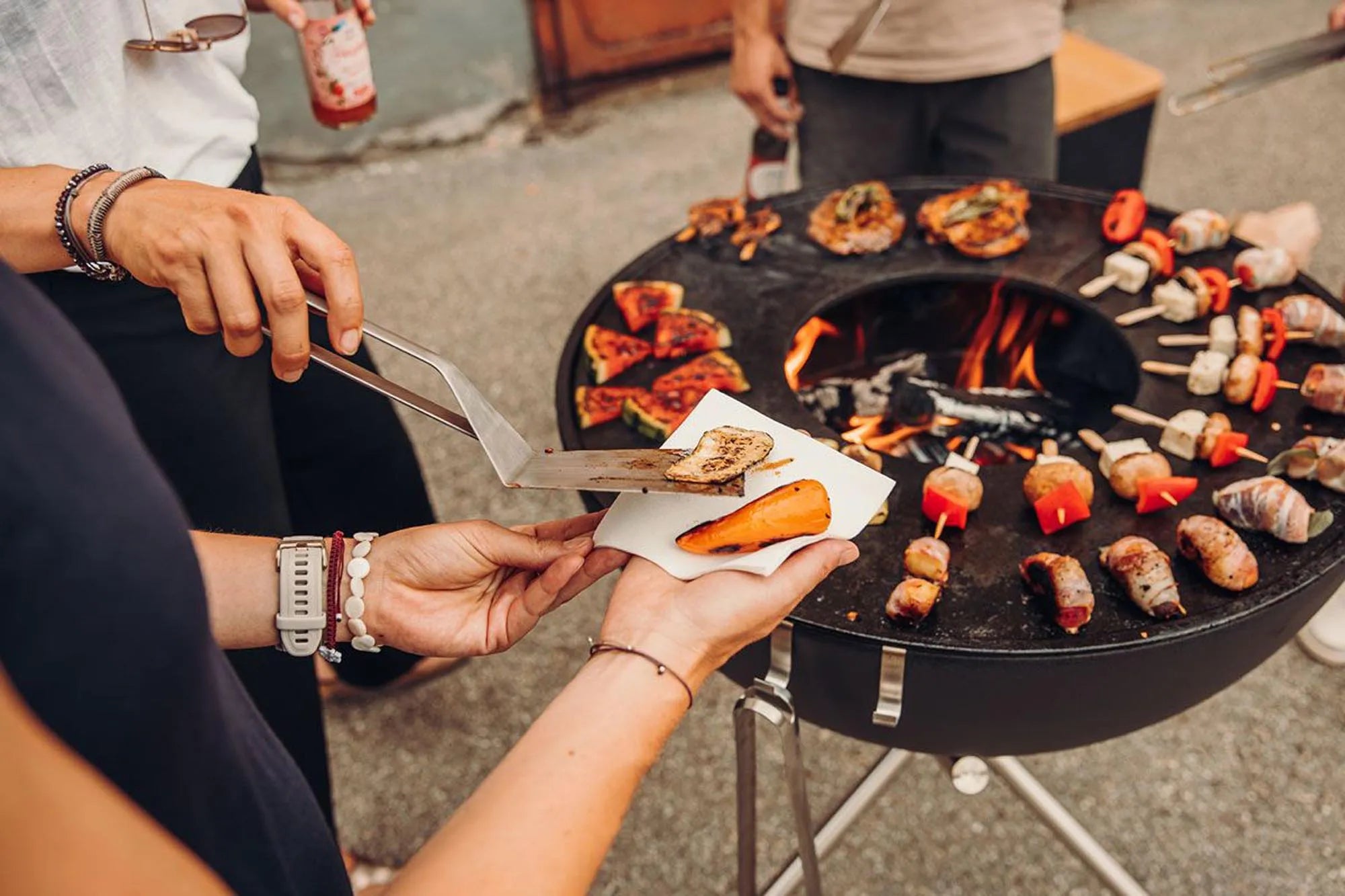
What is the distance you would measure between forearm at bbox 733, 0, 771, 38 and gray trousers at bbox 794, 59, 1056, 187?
0.14 meters

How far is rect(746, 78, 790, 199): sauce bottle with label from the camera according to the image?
2713mm

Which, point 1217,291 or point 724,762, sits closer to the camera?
point 1217,291

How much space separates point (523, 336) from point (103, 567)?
318 cm

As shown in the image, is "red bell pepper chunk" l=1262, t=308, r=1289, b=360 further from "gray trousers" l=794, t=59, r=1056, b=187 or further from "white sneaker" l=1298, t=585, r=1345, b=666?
"white sneaker" l=1298, t=585, r=1345, b=666

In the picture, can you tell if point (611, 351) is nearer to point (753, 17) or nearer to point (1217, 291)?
point (1217, 291)

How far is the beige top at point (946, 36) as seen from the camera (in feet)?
7.86

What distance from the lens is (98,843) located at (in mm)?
587

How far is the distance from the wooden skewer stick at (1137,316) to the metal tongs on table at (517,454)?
1.01 m

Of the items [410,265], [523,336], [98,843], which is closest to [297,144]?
[410,265]

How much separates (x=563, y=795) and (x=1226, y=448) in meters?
1.14

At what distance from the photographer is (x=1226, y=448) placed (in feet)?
4.94

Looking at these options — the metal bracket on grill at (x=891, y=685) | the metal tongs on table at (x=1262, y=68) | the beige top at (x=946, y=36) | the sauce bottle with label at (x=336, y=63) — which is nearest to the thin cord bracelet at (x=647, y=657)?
the metal bracket on grill at (x=891, y=685)

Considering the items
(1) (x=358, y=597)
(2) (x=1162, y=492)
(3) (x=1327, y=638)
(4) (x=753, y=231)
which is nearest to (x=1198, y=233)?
(2) (x=1162, y=492)

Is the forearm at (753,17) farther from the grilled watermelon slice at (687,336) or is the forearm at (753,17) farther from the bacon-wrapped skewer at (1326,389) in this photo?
the bacon-wrapped skewer at (1326,389)
